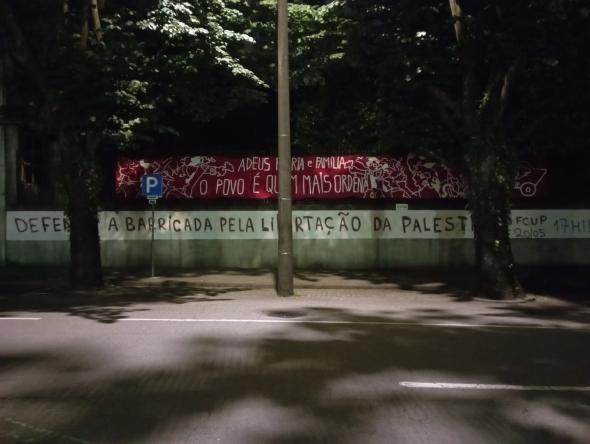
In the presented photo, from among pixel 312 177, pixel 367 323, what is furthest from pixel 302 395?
pixel 312 177

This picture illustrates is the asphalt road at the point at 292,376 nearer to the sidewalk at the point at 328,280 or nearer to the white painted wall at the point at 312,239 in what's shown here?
the sidewalk at the point at 328,280

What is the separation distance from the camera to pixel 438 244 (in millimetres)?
17391

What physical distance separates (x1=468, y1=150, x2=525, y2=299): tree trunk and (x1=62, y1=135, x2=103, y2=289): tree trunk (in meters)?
7.89

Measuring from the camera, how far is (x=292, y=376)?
6441 mm

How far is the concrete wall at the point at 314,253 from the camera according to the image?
17297 mm

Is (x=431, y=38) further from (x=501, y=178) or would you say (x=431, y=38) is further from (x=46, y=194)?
(x=46, y=194)

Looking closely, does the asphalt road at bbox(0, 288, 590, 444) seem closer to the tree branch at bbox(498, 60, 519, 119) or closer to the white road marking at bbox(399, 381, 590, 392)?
the white road marking at bbox(399, 381, 590, 392)

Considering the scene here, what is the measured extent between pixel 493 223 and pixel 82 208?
8472 mm

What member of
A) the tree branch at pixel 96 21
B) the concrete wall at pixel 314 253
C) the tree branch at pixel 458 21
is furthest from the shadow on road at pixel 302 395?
the concrete wall at pixel 314 253

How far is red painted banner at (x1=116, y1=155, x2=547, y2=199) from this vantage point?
57.7 feet

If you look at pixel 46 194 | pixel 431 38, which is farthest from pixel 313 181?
pixel 46 194

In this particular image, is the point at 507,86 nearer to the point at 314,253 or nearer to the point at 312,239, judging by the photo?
the point at 312,239

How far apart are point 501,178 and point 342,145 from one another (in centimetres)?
624

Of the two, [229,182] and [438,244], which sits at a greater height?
[229,182]
